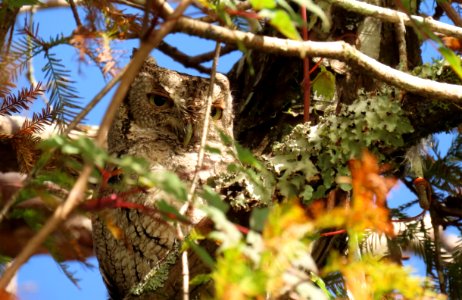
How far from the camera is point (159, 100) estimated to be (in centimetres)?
282

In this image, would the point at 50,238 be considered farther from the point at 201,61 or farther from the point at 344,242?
the point at 201,61

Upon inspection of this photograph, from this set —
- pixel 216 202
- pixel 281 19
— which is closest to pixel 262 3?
pixel 281 19

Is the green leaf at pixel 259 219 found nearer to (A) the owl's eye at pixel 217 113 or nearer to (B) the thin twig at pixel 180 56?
(A) the owl's eye at pixel 217 113

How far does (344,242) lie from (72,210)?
1572 mm

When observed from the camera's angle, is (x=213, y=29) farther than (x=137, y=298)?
No

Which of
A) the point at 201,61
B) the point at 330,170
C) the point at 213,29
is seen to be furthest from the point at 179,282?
the point at 201,61

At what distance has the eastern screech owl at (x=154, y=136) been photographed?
258 cm

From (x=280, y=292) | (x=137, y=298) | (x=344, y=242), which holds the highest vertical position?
(x=280, y=292)

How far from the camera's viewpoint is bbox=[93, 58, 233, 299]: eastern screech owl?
2580mm

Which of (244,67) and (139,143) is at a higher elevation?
(244,67)

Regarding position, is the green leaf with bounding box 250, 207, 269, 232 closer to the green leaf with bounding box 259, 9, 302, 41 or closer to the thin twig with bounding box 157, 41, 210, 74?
the green leaf with bounding box 259, 9, 302, 41

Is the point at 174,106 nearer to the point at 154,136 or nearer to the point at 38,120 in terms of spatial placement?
the point at 154,136

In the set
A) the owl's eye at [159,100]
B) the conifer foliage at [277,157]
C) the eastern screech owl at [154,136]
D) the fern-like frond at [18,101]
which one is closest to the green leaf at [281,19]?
the conifer foliage at [277,157]

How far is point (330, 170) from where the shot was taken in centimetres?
189
